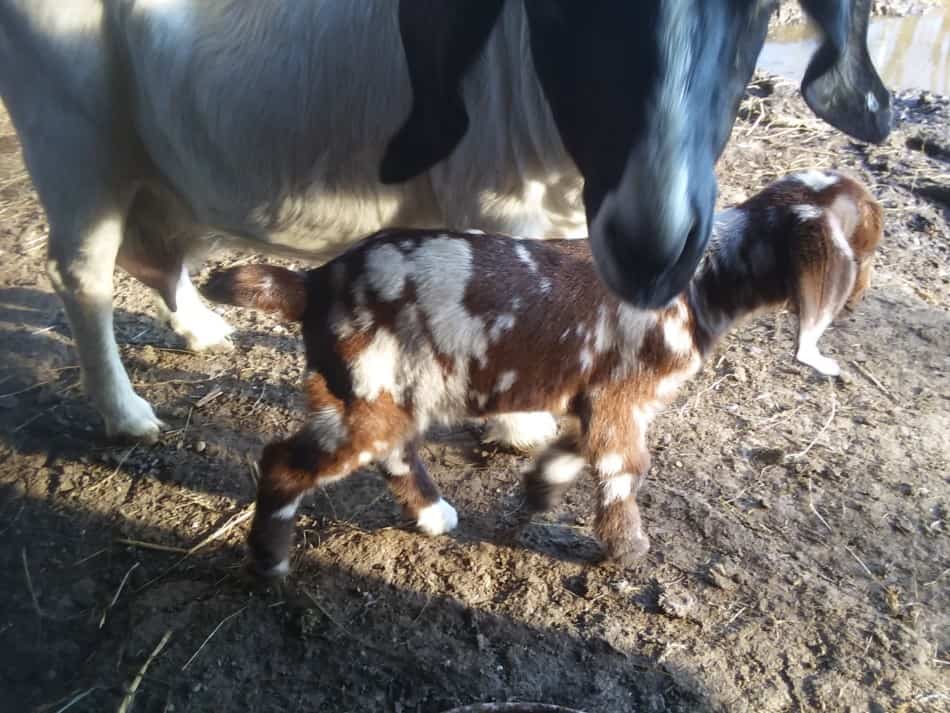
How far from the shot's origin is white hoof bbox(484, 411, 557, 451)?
2.75 m

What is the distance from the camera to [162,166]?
262 cm

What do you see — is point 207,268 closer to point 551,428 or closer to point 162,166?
point 162,166

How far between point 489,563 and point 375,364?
0.78 metres

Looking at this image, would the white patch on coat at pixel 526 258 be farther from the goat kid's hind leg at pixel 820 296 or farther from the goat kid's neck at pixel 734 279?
the goat kid's hind leg at pixel 820 296

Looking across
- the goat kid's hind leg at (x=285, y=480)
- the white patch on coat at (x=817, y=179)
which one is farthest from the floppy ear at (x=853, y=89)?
the goat kid's hind leg at (x=285, y=480)

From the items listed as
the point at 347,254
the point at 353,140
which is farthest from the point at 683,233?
the point at 353,140

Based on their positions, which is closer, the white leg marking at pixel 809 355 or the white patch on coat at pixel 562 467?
the white leg marking at pixel 809 355

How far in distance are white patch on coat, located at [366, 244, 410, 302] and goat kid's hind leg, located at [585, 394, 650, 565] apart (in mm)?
584

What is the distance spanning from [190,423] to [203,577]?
0.75 meters

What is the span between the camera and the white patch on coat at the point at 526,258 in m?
2.08

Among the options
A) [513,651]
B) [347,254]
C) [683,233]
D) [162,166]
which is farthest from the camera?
[162,166]

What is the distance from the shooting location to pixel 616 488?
2189mm

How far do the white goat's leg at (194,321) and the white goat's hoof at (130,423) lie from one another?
1.56ft

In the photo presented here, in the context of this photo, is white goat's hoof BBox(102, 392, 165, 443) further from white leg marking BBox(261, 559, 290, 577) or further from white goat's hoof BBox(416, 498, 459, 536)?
white goat's hoof BBox(416, 498, 459, 536)
